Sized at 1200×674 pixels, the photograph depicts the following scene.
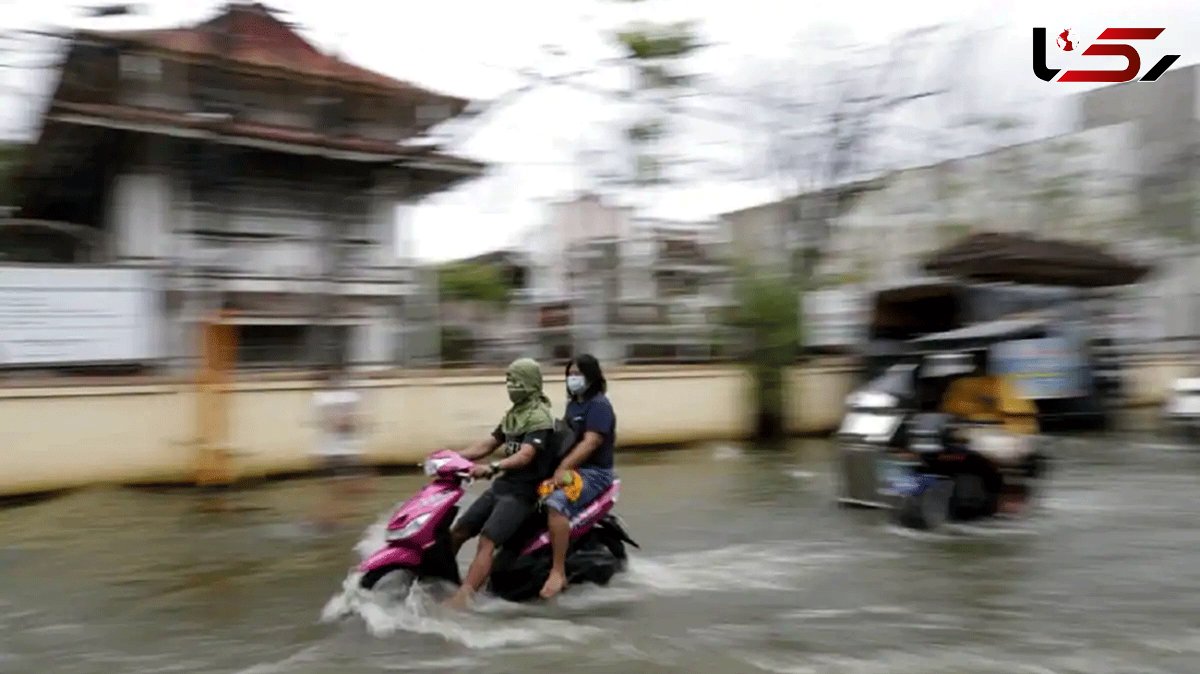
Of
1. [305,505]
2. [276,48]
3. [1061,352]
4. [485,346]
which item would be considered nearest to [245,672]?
[305,505]

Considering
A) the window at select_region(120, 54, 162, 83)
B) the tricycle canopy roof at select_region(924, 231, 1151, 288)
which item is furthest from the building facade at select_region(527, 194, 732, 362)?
the window at select_region(120, 54, 162, 83)

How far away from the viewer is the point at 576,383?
7219mm

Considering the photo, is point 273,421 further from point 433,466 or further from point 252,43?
point 433,466

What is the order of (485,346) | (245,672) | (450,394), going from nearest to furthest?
(245,672)
(450,394)
(485,346)

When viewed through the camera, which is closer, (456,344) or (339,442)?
(339,442)

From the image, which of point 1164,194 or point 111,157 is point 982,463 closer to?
point 111,157

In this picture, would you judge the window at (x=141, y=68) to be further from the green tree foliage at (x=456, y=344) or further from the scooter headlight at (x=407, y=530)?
the scooter headlight at (x=407, y=530)

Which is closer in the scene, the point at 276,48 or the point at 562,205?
the point at 276,48

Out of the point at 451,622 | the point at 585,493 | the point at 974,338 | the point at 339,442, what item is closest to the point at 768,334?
the point at 974,338

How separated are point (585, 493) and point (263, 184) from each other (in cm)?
1229

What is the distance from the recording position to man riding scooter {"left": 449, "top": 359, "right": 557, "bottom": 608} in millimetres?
6773

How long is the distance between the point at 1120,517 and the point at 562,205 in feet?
31.8

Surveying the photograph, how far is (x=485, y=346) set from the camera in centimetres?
1656

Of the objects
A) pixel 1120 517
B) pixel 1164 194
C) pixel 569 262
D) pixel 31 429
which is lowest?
pixel 1120 517
